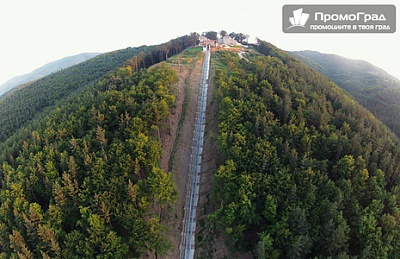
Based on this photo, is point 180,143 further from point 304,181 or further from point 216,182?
point 304,181

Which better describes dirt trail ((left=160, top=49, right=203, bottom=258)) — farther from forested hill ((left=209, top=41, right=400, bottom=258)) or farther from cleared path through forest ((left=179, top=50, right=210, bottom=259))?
forested hill ((left=209, top=41, right=400, bottom=258))

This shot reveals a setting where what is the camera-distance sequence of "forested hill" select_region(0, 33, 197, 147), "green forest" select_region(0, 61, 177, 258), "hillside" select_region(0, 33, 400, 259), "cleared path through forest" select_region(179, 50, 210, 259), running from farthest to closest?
"forested hill" select_region(0, 33, 197, 147) → "cleared path through forest" select_region(179, 50, 210, 259) → "hillside" select_region(0, 33, 400, 259) → "green forest" select_region(0, 61, 177, 258)

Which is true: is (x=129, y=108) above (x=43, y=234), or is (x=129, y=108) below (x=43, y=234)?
above

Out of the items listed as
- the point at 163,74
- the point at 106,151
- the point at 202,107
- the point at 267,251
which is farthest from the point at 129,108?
the point at 267,251

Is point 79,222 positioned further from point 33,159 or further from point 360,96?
point 360,96

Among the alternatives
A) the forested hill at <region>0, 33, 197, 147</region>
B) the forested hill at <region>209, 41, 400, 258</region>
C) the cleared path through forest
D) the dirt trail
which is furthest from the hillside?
the forested hill at <region>0, 33, 197, 147</region>

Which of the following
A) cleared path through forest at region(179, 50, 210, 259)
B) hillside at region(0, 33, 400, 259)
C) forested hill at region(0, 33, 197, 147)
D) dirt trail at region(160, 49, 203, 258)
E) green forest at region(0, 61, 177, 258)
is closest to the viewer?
green forest at region(0, 61, 177, 258)
